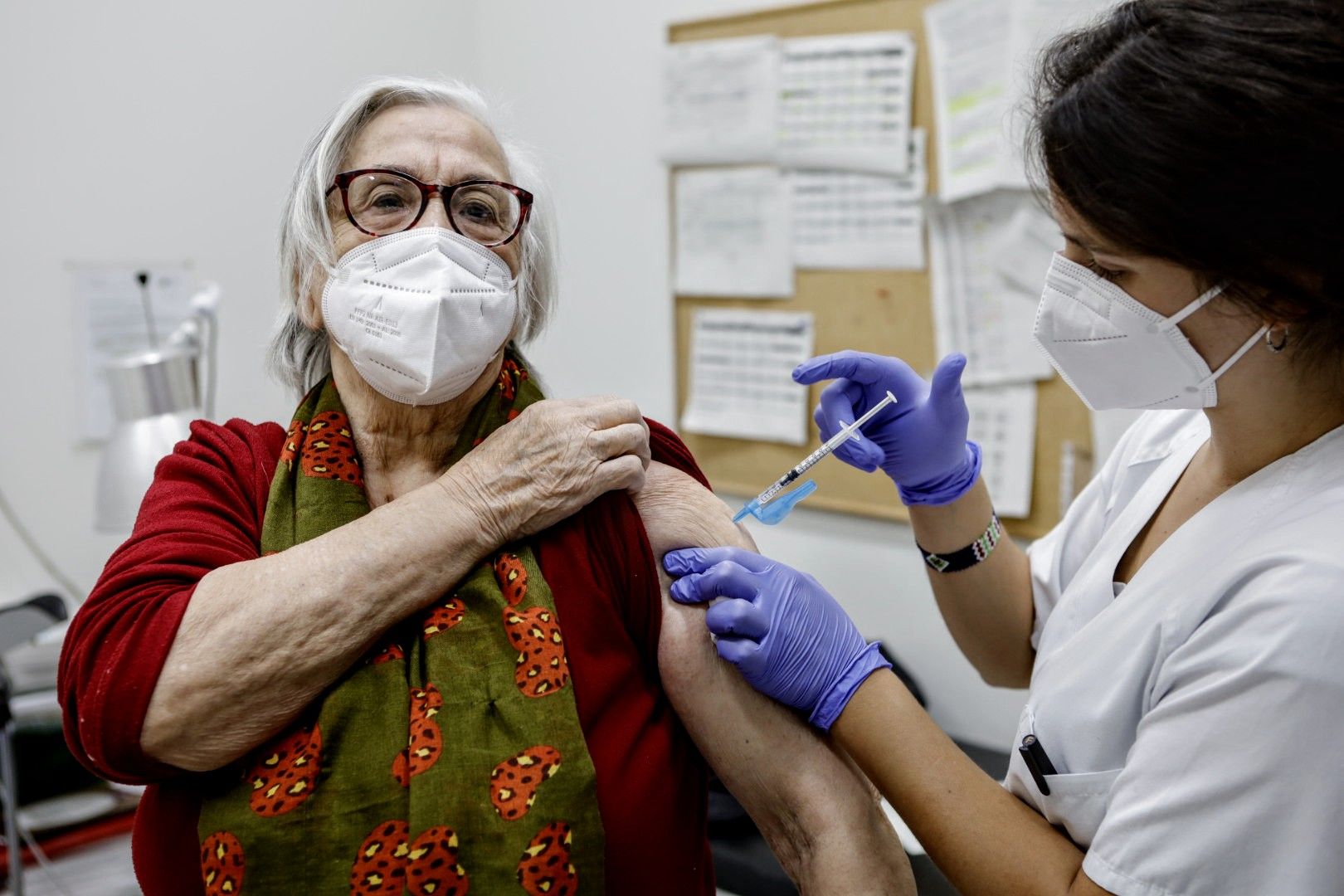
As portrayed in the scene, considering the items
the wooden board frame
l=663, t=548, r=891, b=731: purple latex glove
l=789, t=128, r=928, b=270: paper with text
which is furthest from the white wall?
l=663, t=548, r=891, b=731: purple latex glove

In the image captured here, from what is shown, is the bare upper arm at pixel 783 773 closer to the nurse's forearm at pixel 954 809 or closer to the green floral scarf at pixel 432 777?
the nurse's forearm at pixel 954 809

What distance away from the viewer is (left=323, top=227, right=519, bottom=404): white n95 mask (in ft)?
3.47

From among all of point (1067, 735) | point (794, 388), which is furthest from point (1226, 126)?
point (794, 388)

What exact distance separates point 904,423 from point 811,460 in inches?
7.6

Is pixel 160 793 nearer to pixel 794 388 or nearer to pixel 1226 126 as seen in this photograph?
pixel 1226 126

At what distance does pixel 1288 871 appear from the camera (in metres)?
0.83

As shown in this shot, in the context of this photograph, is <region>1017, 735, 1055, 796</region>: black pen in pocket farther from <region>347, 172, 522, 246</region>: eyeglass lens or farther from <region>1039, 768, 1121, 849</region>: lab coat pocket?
<region>347, 172, 522, 246</region>: eyeglass lens

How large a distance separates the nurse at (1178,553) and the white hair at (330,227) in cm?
42

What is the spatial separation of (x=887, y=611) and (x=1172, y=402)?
1.72 metres

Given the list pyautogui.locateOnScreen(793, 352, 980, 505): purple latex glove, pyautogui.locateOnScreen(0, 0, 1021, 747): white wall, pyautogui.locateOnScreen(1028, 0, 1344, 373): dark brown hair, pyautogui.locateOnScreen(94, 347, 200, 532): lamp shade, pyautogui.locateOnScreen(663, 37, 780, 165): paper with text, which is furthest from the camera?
pyautogui.locateOnScreen(663, 37, 780, 165): paper with text

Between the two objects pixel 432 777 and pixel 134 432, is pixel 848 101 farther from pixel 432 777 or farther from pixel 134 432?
pixel 432 777

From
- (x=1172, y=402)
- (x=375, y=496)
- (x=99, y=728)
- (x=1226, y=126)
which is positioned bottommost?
(x=99, y=728)

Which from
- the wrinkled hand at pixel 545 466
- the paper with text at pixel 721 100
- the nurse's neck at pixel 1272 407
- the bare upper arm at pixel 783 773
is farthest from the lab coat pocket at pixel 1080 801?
the paper with text at pixel 721 100

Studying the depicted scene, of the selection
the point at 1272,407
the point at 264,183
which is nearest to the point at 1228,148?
the point at 1272,407
